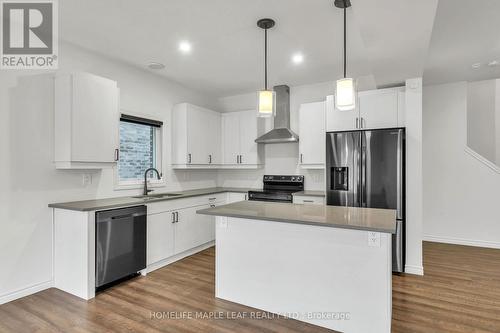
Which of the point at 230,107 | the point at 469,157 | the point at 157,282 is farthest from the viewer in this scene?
the point at 230,107

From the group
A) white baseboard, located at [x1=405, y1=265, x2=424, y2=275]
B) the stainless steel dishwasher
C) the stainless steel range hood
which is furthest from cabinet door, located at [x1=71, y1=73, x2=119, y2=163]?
white baseboard, located at [x1=405, y1=265, x2=424, y2=275]

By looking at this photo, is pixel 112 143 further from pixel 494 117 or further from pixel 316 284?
pixel 494 117

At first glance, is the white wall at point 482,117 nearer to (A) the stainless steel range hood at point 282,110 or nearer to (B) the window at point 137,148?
(A) the stainless steel range hood at point 282,110

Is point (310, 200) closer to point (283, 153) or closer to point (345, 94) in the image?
point (283, 153)

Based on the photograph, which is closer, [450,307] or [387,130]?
[450,307]

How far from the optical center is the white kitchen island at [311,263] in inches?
81.3

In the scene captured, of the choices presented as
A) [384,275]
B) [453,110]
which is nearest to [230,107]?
[453,110]

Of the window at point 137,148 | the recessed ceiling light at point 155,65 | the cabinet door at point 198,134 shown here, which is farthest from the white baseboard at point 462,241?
the recessed ceiling light at point 155,65

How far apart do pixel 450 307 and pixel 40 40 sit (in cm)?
476

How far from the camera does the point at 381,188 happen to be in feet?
11.2

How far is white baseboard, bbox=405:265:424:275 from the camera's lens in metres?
3.38

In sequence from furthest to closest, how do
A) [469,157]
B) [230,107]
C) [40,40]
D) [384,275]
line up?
1. [230,107]
2. [469,157]
3. [40,40]
4. [384,275]

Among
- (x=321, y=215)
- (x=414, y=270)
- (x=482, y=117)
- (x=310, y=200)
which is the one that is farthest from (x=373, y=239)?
(x=482, y=117)

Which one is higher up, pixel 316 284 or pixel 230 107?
pixel 230 107
